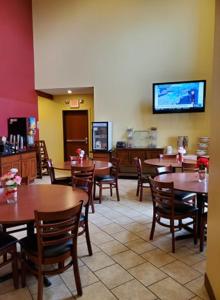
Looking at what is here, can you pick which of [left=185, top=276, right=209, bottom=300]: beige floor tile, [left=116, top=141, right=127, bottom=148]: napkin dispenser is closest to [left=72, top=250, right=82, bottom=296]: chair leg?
[left=185, top=276, right=209, bottom=300]: beige floor tile

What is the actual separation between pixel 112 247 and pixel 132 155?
13.3ft

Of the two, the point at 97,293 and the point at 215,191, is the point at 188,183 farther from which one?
the point at 97,293

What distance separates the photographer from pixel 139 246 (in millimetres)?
3090

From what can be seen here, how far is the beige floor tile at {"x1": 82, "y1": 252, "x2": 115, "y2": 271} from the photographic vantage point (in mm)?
2656

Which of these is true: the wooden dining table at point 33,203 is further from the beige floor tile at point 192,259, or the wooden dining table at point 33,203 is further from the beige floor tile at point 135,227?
the beige floor tile at point 192,259

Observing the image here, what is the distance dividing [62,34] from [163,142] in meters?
4.49

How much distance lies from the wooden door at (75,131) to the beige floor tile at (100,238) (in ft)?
19.1

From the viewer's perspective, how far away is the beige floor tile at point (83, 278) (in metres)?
2.35

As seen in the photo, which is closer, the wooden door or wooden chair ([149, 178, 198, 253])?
wooden chair ([149, 178, 198, 253])

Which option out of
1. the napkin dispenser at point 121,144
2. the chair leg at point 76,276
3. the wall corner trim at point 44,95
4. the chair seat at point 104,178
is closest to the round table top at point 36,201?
the chair leg at point 76,276

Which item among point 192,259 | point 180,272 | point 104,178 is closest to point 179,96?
point 104,178

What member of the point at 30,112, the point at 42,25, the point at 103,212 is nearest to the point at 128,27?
the point at 42,25

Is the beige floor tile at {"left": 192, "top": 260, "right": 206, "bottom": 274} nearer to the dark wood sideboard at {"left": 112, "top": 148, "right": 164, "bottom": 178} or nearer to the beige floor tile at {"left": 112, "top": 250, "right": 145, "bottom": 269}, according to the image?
the beige floor tile at {"left": 112, "top": 250, "right": 145, "bottom": 269}

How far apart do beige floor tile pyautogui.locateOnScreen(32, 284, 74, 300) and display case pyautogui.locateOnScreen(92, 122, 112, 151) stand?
4975 millimetres
